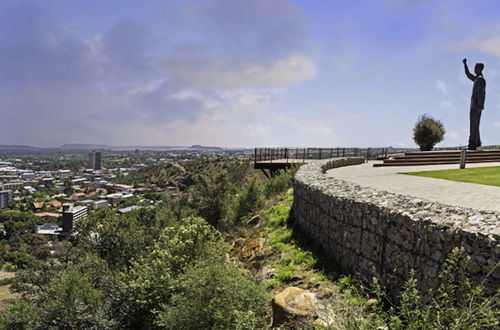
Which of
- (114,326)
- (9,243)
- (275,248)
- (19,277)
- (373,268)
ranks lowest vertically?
(9,243)

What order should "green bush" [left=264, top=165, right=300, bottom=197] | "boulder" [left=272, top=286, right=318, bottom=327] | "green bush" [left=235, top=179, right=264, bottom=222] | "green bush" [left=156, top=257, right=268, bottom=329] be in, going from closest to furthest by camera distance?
"boulder" [left=272, top=286, right=318, bottom=327], "green bush" [left=156, top=257, right=268, bottom=329], "green bush" [left=235, top=179, right=264, bottom=222], "green bush" [left=264, top=165, right=300, bottom=197]

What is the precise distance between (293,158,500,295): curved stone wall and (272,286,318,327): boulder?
3.33ft

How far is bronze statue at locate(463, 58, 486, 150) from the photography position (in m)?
23.1

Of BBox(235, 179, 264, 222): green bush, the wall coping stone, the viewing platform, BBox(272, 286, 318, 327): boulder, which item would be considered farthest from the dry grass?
the wall coping stone

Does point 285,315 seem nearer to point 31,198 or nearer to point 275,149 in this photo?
point 275,149

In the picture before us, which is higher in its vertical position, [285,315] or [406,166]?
[406,166]

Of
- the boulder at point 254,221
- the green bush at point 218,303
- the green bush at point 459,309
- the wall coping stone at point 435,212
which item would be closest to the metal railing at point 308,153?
the boulder at point 254,221

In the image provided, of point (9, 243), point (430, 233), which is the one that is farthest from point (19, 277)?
point (9, 243)

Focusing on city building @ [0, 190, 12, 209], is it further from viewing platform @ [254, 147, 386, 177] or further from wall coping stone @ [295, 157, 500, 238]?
wall coping stone @ [295, 157, 500, 238]

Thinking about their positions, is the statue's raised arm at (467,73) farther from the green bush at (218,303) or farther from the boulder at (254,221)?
the green bush at (218,303)

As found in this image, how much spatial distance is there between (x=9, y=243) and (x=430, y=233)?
7774cm

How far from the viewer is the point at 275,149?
26047 mm

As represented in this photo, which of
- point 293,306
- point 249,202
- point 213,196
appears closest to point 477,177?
point 249,202

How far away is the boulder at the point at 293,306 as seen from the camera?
506cm
